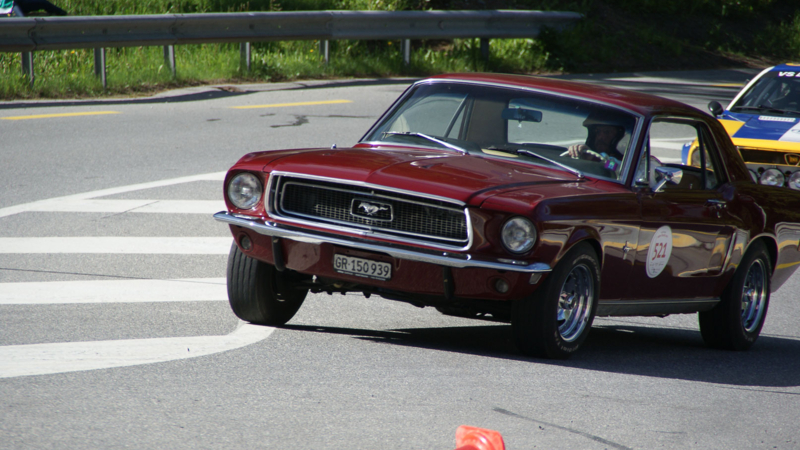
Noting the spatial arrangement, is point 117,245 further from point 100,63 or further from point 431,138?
point 100,63

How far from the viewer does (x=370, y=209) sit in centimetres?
554

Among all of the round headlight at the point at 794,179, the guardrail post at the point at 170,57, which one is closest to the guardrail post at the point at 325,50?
the guardrail post at the point at 170,57

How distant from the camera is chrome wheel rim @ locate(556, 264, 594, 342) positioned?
18.9 ft

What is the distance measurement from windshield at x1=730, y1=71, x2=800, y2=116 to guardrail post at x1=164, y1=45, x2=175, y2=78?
832 centimetres

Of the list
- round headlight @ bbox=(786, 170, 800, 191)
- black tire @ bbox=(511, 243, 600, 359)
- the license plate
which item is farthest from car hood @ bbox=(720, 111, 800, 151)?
the license plate

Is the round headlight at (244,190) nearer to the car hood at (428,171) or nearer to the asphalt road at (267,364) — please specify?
the car hood at (428,171)

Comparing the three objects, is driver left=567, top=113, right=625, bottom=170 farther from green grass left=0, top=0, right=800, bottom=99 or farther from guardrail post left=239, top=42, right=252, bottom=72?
guardrail post left=239, top=42, right=252, bottom=72

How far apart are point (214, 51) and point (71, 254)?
1024 cm

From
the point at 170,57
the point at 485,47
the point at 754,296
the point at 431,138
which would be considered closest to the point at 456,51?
the point at 485,47

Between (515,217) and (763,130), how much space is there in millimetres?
6245

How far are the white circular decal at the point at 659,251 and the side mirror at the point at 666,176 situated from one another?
0.25 m

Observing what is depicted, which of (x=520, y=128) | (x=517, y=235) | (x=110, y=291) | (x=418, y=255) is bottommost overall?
(x=110, y=291)

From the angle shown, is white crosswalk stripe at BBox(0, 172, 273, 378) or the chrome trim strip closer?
white crosswalk stripe at BBox(0, 172, 273, 378)

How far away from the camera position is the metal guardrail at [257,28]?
14.7 metres
